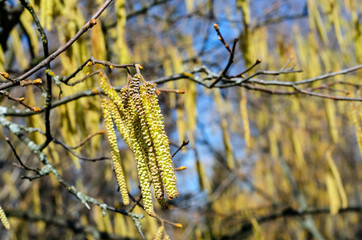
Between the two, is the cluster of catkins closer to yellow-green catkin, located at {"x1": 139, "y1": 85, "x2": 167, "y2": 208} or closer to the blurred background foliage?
yellow-green catkin, located at {"x1": 139, "y1": 85, "x2": 167, "y2": 208}

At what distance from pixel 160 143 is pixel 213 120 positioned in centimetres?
370

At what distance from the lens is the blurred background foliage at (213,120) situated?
1.73 meters

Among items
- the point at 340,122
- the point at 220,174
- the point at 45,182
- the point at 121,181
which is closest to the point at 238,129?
the point at 220,174

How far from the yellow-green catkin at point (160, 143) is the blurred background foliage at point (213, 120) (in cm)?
79

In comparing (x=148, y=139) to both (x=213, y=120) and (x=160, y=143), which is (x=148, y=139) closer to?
(x=160, y=143)

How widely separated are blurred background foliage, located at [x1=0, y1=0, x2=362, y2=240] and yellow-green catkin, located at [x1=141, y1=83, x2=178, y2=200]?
2.58ft

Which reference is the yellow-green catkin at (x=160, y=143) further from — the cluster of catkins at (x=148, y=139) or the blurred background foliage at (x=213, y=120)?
the blurred background foliage at (x=213, y=120)

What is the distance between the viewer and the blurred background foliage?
5.67ft

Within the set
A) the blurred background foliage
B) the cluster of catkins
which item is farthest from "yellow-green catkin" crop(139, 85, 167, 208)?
the blurred background foliage

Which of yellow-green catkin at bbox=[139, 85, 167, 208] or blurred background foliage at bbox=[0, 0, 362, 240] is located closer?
yellow-green catkin at bbox=[139, 85, 167, 208]

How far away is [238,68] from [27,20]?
3.77 metres

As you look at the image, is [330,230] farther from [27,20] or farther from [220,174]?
[27,20]

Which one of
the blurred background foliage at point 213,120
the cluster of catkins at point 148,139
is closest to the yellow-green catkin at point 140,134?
the cluster of catkins at point 148,139

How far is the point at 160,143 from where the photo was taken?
0.78m
